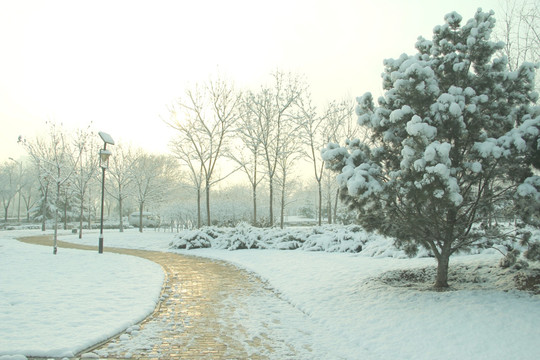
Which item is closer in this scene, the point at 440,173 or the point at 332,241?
the point at 440,173

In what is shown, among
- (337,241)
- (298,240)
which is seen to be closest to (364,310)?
(337,241)

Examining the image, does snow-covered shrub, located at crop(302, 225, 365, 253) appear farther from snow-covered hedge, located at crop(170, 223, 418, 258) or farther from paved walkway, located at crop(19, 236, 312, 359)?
paved walkway, located at crop(19, 236, 312, 359)

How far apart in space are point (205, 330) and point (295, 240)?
12614 millimetres

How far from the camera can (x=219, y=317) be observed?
249 inches

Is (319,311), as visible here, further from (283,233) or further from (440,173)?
(283,233)

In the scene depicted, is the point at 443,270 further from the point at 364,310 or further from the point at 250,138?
the point at 250,138

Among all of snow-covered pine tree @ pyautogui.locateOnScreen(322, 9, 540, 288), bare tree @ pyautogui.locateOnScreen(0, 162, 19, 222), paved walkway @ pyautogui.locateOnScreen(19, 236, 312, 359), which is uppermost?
bare tree @ pyautogui.locateOnScreen(0, 162, 19, 222)

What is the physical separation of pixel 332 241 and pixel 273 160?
1444 cm

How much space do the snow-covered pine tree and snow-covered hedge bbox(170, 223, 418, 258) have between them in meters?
5.61

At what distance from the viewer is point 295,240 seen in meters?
18.0

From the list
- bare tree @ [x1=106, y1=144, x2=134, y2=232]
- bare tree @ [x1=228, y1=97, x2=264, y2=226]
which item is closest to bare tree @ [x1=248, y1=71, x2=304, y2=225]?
bare tree @ [x1=228, y1=97, x2=264, y2=226]

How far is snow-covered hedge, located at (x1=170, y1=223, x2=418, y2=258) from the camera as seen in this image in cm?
1427

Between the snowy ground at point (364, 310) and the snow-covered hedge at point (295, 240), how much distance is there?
3553 millimetres

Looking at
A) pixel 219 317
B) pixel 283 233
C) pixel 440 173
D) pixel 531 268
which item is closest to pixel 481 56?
pixel 440 173
